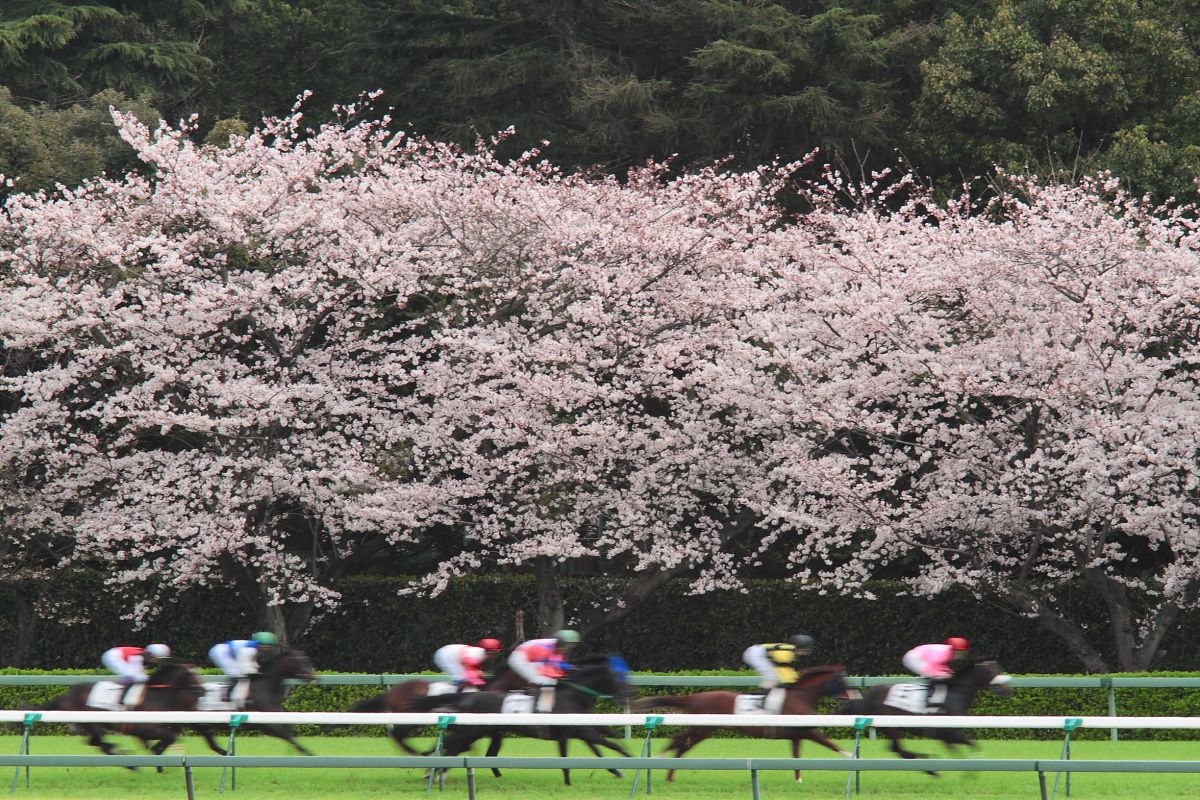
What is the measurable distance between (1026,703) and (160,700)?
10395 mm

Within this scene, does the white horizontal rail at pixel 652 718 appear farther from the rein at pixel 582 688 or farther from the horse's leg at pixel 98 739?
the horse's leg at pixel 98 739

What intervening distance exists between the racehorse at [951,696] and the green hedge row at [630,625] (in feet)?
32.9

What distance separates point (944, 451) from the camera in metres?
19.6

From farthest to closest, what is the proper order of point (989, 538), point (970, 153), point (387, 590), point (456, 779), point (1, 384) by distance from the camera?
1. point (970, 153)
2. point (387, 590)
3. point (1, 384)
4. point (989, 538)
5. point (456, 779)

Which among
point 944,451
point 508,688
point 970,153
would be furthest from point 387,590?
point 970,153

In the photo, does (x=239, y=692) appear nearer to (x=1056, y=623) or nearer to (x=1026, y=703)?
(x=1026, y=703)

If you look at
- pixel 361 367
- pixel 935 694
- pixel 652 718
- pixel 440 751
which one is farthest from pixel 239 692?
pixel 361 367

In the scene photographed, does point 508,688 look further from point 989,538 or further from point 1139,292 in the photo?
point 1139,292

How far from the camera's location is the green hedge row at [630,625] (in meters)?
22.6

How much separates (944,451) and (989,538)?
4.22ft

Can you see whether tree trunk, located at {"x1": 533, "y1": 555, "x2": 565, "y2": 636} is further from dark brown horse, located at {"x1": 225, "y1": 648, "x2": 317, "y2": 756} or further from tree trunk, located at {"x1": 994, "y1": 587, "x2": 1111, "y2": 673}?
dark brown horse, located at {"x1": 225, "y1": 648, "x2": 317, "y2": 756}

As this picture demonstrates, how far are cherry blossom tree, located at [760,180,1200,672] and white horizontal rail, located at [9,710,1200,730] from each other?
6779mm

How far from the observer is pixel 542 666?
12.8 meters

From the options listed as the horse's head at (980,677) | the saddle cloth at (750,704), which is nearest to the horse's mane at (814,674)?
the saddle cloth at (750,704)
